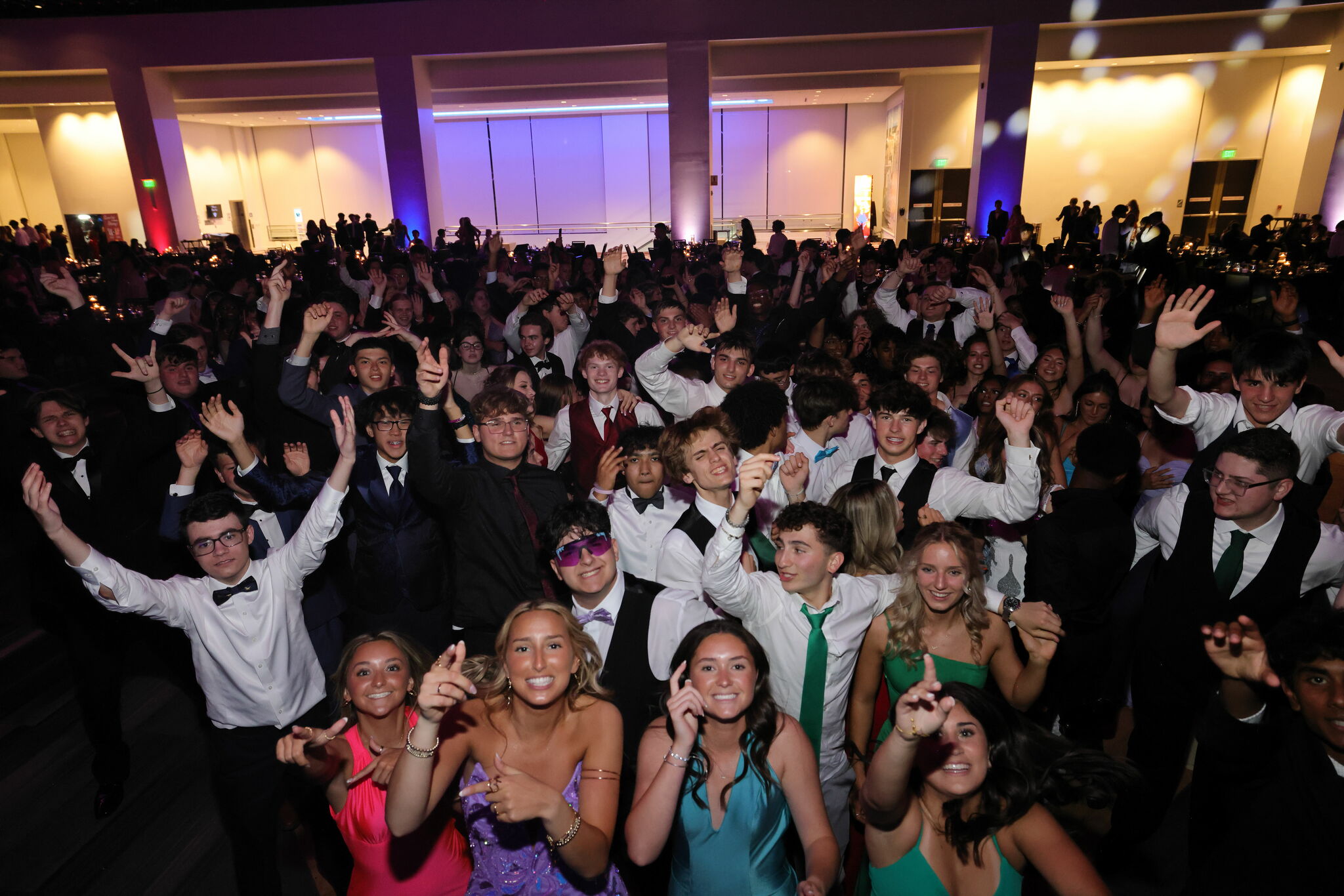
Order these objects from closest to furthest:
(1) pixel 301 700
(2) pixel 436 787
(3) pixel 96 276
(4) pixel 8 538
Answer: (2) pixel 436 787 → (1) pixel 301 700 → (4) pixel 8 538 → (3) pixel 96 276

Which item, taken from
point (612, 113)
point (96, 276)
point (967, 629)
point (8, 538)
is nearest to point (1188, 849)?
point (967, 629)

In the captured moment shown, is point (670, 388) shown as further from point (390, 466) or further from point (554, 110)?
point (554, 110)

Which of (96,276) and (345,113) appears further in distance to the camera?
(345,113)

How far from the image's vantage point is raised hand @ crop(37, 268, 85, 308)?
15.6ft

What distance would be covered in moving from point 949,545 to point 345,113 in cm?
2360

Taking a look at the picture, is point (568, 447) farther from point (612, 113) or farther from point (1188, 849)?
point (612, 113)

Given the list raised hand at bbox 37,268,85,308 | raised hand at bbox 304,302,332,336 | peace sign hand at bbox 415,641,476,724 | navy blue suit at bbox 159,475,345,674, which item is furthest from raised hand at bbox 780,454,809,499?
raised hand at bbox 37,268,85,308

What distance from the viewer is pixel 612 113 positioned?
2155 cm

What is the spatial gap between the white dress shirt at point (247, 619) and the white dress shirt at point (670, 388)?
5.86 feet

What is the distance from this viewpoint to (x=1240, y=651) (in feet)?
6.89

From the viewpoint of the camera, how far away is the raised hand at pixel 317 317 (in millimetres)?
4141

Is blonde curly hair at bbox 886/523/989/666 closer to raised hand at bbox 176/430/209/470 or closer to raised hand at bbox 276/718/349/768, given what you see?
raised hand at bbox 276/718/349/768

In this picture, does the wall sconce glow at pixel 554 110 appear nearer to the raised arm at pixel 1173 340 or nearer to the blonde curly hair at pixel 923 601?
the raised arm at pixel 1173 340

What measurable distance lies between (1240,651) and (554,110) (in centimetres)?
2198
